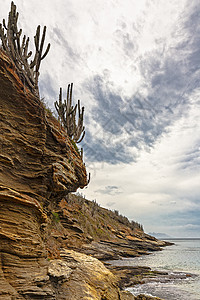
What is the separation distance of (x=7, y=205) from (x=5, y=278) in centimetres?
263

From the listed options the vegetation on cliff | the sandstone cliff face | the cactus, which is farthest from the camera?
the cactus

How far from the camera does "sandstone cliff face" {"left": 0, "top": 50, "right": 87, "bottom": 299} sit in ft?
24.4

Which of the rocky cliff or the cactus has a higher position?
the cactus

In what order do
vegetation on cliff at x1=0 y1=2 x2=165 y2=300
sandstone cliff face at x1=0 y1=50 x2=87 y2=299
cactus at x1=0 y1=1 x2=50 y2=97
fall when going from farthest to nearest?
1. cactus at x1=0 y1=1 x2=50 y2=97
2. vegetation on cliff at x1=0 y1=2 x2=165 y2=300
3. sandstone cliff face at x1=0 y1=50 x2=87 y2=299

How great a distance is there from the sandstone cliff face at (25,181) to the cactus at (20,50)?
1203mm

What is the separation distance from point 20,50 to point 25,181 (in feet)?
25.3

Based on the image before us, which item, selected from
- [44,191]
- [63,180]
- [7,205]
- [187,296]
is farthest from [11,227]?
[187,296]

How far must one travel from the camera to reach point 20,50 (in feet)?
37.2

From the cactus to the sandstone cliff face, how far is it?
3.95 ft

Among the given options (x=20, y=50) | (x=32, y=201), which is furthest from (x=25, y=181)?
(x=20, y=50)

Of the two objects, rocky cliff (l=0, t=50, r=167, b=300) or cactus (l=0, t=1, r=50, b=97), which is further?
cactus (l=0, t=1, r=50, b=97)

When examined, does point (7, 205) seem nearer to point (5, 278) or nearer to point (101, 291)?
point (5, 278)

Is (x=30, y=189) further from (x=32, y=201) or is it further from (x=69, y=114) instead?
(x=69, y=114)

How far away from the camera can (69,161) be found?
1241 centimetres
